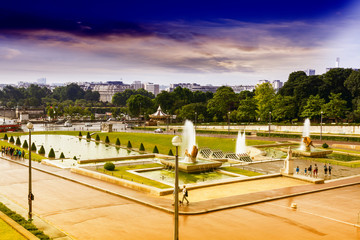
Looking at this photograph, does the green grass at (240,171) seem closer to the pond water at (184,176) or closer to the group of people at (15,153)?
the pond water at (184,176)

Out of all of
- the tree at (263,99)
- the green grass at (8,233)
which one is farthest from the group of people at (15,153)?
the tree at (263,99)

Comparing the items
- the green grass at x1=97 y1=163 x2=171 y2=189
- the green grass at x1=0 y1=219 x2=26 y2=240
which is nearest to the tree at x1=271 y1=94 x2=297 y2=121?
the green grass at x1=97 y1=163 x2=171 y2=189

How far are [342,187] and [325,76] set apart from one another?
77.1m

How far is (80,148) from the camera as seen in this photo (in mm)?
59844

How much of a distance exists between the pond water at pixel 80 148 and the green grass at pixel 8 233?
109 feet

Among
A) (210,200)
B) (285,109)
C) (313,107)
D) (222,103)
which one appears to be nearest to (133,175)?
(210,200)

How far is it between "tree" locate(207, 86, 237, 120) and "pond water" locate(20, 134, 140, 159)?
5361 centimetres

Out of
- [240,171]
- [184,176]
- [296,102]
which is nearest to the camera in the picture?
[184,176]

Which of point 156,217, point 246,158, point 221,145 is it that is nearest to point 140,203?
point 156,217

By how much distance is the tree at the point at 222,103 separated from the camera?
11425 centimetres

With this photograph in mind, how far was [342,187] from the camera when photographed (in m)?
30.0

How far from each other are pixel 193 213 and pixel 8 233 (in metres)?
10.2

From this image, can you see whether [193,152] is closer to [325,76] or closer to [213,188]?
[213,188]

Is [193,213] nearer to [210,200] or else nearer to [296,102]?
[210,200]
